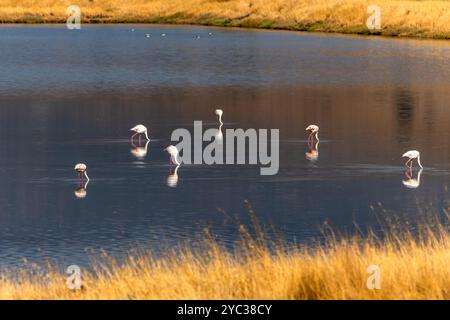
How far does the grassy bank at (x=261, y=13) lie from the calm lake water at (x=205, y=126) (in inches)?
1036

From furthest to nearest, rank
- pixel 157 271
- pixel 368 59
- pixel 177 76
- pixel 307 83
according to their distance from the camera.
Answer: pixel 368 59, pixel 177 76, pixel 307 83, pixel 157 271

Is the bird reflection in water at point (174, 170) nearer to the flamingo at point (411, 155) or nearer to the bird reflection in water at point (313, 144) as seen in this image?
the bird reflection in water at point (313, 144)

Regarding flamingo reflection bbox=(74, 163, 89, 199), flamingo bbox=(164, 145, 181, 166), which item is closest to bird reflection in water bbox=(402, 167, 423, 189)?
flamingo bbox=(164, 145, 181, 166)

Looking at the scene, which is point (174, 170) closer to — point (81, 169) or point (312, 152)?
point (81, 169)

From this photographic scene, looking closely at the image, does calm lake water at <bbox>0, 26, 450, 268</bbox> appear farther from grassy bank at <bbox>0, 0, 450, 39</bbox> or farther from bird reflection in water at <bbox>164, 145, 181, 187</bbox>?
grassy bank at <bbox>0, 0, 450, 39</bbox>

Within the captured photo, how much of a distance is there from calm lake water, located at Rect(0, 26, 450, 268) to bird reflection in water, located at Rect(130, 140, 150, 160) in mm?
158

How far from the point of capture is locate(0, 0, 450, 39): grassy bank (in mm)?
91000

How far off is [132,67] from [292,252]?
1683 inches

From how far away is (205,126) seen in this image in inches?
1320

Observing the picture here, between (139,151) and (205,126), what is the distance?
5.29m

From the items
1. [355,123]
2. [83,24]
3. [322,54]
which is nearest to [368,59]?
[322,54]

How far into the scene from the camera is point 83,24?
124250 mm
